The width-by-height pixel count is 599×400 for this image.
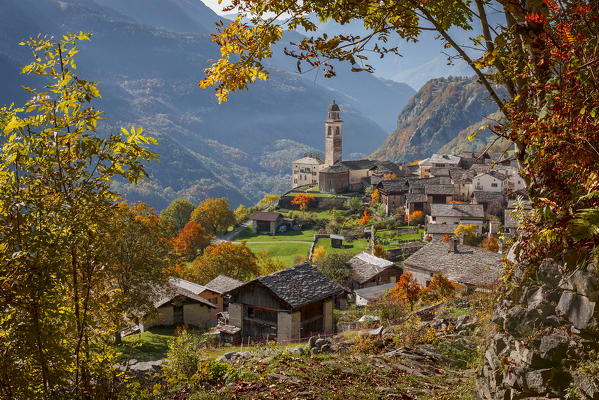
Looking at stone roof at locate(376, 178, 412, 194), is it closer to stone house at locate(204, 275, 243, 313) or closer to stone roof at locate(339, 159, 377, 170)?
stone roof at locate(339, 159, 377, 170)

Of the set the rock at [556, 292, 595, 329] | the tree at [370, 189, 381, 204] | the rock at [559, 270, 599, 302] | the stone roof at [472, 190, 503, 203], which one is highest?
the tree at [370, 189, 381, 204]

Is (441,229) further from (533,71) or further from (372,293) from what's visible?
(533,71)

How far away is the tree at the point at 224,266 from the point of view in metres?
47.5

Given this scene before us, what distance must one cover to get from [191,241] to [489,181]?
150ft

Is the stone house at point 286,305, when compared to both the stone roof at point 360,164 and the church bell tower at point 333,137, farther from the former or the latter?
the church bell tower at point 333,137

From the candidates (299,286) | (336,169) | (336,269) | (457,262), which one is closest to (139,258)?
(299,286)

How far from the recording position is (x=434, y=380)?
9016 mm

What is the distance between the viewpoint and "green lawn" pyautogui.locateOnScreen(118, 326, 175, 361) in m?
24.2

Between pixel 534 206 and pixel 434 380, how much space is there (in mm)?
5138

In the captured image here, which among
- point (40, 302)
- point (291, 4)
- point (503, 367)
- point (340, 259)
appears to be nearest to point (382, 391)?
point (503, 367)

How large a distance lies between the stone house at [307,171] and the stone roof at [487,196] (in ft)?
158

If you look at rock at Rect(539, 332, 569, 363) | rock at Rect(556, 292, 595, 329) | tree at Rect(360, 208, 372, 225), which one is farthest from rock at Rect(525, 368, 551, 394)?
tree at Rect(360, 208, 372, 225)

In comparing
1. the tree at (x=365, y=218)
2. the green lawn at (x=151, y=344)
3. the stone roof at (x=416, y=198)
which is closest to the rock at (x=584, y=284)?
the green lawn at (x=151, y=344)

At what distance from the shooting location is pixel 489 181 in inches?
2817
